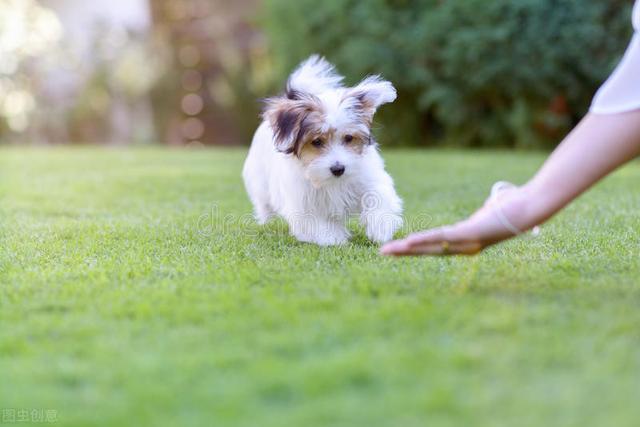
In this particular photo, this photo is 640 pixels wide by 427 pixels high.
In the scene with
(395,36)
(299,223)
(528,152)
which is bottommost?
(528,152)

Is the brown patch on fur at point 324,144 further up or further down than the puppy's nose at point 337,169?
further up

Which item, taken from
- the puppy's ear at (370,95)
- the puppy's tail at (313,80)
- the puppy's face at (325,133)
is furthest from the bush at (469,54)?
the puppy's face at (325,133)

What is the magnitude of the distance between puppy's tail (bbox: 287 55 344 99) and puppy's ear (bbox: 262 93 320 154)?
0.38 ft

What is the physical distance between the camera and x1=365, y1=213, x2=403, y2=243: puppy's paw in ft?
13.5

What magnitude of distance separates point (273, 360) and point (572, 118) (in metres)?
10.4

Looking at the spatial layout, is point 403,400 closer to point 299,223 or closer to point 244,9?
point 299,223

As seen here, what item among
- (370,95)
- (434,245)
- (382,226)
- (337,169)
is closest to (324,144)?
(337,169)

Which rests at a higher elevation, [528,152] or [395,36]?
[395,36]

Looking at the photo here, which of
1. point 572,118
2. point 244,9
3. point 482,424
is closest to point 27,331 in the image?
point 482,424

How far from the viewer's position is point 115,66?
1503 centimetres

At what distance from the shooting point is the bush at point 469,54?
10477mm

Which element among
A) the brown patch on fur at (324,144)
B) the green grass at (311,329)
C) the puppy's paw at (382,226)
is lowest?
the puppy's paw at (382,226)

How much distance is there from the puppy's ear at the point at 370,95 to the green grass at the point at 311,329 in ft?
2.61

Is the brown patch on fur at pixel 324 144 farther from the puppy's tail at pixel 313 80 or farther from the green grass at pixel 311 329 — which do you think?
the green grass at pixel 311 329
